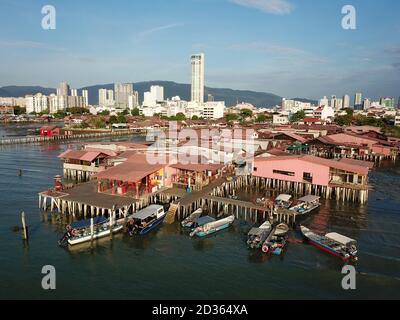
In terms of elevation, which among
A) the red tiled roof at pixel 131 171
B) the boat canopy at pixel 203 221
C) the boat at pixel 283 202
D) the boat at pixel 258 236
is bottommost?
the boat at pixel 258 236

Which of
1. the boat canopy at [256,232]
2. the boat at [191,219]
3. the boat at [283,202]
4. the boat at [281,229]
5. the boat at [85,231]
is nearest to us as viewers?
the boat at [85,231]

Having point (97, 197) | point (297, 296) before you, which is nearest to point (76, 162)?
point (97, 197)

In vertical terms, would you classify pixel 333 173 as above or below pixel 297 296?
above

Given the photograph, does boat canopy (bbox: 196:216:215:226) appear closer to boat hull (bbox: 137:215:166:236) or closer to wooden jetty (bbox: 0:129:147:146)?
boat hull (bbox: 137:215:166:236)

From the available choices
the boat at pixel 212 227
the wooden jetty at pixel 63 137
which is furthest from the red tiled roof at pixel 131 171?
the wooden jetty at pixel 63 137

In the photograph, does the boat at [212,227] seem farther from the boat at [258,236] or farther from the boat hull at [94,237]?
the boat hull at [94,237]

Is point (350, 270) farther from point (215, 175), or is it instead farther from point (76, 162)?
point (76, 162)
